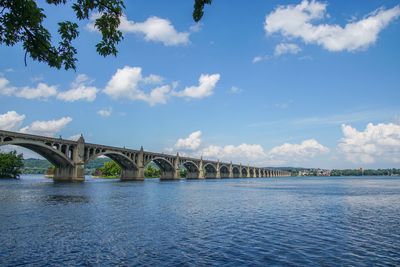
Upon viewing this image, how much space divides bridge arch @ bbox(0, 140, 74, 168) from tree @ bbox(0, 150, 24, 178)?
168 feet

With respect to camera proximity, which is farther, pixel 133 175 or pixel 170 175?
pixel 170 175

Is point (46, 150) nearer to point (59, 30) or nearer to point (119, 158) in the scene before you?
point (119, 158)

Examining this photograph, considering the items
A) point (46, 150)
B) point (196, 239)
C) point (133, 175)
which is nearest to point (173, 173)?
point (133, 175)

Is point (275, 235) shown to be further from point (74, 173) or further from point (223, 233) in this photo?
point (74, 173)

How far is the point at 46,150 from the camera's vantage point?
100 m

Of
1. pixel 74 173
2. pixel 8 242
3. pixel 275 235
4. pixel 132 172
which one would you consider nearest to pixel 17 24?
pixel 8 242

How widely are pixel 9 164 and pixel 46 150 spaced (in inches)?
2627

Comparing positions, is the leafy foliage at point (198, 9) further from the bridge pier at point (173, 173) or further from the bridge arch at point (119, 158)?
the bridge pier at point (173, 173)

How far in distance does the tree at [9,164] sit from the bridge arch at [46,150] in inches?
2020

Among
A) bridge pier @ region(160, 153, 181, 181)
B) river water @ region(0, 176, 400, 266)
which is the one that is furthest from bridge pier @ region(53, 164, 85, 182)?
river water @ region(0, 176, 400, 266)

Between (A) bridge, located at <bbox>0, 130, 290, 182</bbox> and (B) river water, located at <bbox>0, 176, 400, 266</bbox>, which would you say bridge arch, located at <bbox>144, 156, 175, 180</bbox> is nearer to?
(A) bridge, located at <bbox>0, 130, 290, 182</bbox>

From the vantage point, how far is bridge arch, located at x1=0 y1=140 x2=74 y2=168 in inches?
3438

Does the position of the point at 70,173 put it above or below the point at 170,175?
above

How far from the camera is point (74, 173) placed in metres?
113
